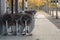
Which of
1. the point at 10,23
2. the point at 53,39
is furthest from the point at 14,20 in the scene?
the point at 53,39

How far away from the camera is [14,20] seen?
13.1 m

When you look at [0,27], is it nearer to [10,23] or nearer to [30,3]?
[10,23]

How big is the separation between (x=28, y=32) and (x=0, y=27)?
5.69 ft

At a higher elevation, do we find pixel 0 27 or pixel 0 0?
pixel 0 0

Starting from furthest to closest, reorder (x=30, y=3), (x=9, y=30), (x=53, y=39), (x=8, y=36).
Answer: (x=30, y=3)
(x=9, y=30)
(x=8, y=36)
(x=53, y=39)

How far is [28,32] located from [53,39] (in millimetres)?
2195

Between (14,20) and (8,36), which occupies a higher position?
(14,20)

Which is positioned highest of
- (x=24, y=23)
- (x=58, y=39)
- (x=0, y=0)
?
(x=0, y=0)

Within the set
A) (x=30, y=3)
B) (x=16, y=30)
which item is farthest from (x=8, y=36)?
(x=30, y=3)

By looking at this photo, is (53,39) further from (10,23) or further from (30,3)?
(30,3)

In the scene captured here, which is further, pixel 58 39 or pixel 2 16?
pixel 2 16

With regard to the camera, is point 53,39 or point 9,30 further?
point 9,30

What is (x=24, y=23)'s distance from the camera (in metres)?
13.1

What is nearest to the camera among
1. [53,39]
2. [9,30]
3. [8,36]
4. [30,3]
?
[53,39]
